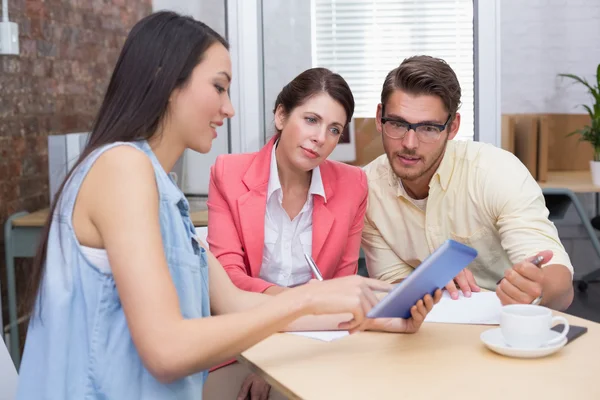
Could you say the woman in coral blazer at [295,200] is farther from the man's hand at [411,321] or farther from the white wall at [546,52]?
the white wall at [546,52]

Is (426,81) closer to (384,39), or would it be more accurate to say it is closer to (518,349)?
(518,349)

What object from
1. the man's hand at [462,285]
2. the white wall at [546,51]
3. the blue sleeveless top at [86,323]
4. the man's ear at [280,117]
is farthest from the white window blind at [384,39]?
the blue sleeveless top at [86,323]

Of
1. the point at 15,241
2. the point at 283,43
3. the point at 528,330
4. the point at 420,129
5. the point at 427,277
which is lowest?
the point at 15,241

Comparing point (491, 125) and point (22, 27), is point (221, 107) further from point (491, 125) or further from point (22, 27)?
point (491, 125)

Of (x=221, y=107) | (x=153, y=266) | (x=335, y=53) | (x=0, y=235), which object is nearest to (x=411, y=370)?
(x=153, y=266)

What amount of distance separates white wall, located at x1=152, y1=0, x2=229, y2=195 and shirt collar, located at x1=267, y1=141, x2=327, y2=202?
150 centimetres

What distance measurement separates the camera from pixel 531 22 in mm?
4895

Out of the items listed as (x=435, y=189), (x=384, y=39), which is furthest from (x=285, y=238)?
(x=384, y=39)

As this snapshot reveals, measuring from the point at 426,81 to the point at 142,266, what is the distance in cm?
123

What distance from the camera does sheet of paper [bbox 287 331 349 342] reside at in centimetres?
153

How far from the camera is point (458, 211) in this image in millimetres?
2215

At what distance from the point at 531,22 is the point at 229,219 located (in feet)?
11.4

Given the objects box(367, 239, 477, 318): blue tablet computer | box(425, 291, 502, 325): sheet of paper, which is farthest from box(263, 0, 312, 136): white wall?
box(367, 239, 477, 318): blue tablet computer

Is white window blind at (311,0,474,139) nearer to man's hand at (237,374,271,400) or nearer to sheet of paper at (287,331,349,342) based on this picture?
man's hand at (237,374,271,400)
